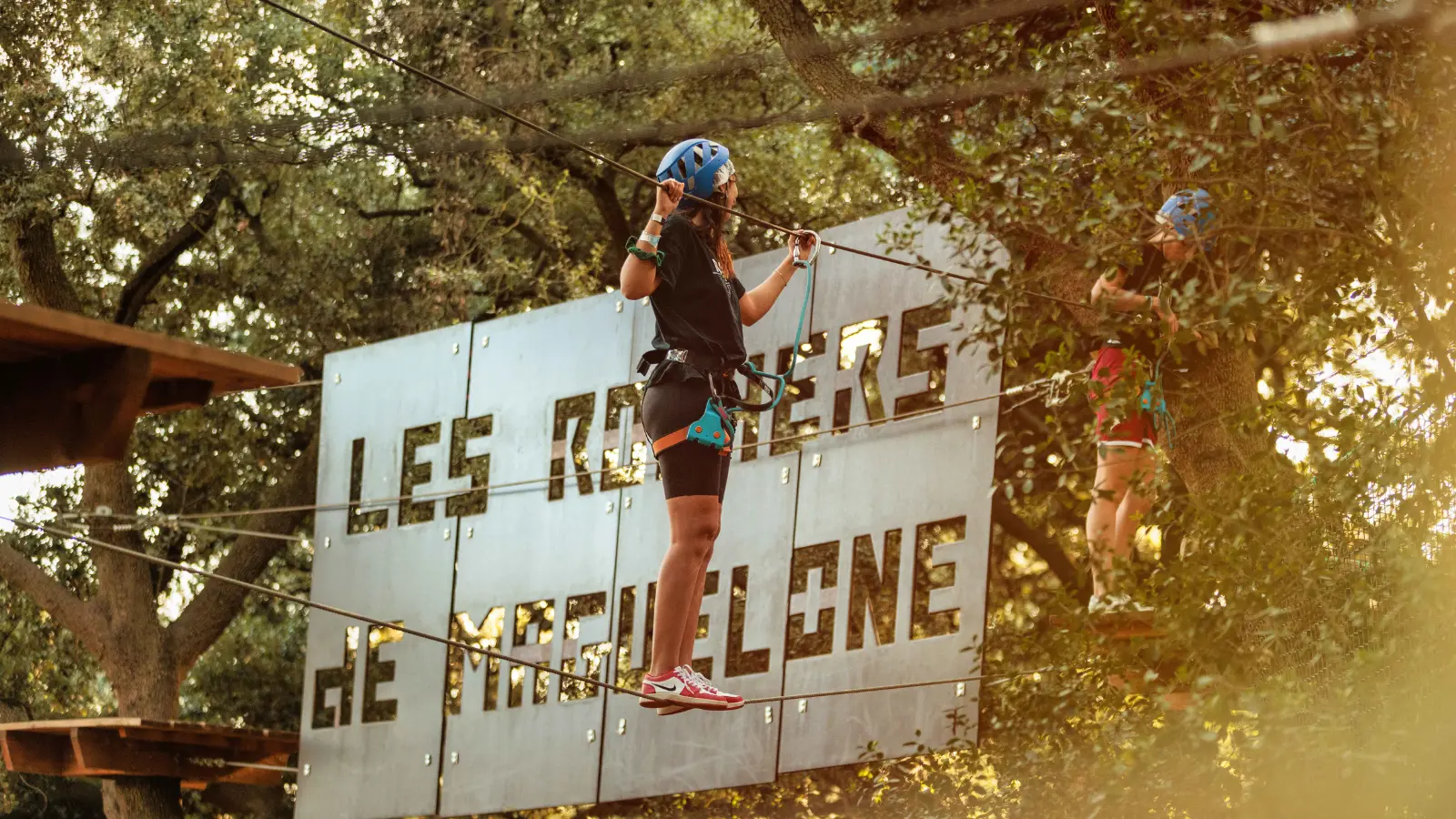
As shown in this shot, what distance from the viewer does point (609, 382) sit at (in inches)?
410

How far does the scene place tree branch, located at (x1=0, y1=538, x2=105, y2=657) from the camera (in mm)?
14281

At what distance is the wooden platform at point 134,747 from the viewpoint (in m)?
11.5

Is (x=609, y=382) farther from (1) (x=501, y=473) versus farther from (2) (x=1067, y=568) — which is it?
(2) (x=1067, y=568)

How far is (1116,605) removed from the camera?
7035 mm

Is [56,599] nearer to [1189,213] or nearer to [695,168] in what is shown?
[695,168]

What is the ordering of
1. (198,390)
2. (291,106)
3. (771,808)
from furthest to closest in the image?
(291,106), (771,808), (198,390)

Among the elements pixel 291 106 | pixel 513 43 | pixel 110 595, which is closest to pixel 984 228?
pixel 513 43

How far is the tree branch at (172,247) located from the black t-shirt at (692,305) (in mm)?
8864

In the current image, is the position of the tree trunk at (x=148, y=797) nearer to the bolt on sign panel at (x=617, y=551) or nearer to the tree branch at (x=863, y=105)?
the bolt on sign panel at (x=617, y=551)

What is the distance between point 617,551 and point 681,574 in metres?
4.26

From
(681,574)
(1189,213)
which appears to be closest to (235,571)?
(681,574)

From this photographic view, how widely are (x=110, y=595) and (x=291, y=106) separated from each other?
387 centimetres

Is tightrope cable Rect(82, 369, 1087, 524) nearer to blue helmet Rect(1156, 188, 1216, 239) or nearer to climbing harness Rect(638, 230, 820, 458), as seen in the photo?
blue helmet Rect(1156, 188, 1216, 239)

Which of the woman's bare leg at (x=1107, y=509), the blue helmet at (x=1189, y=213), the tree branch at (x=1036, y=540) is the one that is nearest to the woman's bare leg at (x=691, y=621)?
the woman's bare leg at (x=1107, y=509)
